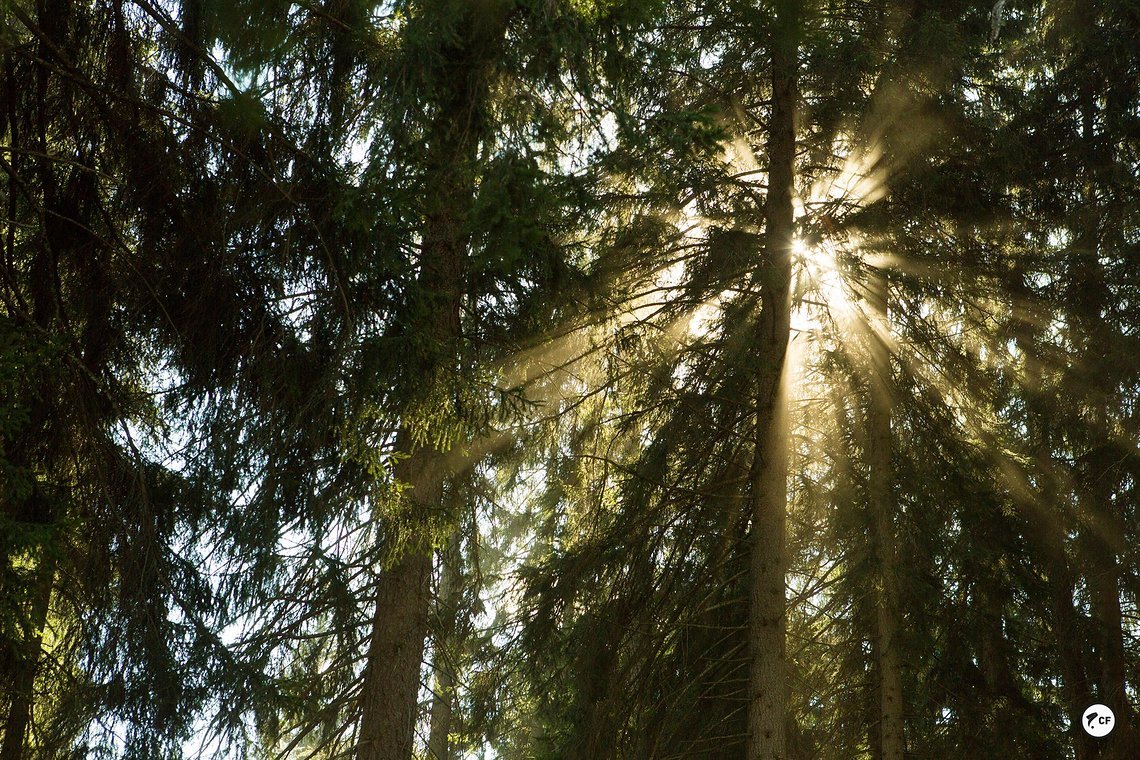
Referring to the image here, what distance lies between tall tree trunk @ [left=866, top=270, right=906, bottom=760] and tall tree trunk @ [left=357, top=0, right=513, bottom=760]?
151 inches

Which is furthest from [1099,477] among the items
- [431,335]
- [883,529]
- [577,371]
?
[431,335]

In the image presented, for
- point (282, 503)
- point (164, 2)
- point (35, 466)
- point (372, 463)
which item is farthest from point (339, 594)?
point (164, 2)

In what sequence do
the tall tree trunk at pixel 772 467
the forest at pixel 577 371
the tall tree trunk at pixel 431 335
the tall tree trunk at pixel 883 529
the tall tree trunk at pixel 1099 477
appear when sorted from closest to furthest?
the tall tree trunk at pixel 431 335 → the forest at pixel 577 371 → the tall tree trunk at pixel 772 467 → the tall tree trunk at pixel 883 529 → the tall tree trunk at pixel 1099 477

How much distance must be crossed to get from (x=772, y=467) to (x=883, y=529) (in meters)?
1.46

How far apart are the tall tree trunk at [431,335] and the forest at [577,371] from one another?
3cm

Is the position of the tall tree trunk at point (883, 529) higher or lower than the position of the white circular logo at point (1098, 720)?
higher

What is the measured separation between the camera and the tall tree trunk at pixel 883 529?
8.72 m

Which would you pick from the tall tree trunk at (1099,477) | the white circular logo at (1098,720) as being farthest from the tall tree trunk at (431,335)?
the white circular logo at (1098,720)

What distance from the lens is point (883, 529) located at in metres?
8.72

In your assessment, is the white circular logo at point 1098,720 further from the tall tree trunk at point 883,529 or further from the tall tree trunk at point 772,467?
the tall tree trunk at point 772,467

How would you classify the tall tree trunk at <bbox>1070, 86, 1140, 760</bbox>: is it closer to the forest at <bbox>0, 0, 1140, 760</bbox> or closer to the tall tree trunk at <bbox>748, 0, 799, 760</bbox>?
the forest at <bbox>0, 0, 1140, 760</bbox>

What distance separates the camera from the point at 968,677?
30.5 feet

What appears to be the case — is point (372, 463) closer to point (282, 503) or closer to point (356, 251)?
point (282, 503)

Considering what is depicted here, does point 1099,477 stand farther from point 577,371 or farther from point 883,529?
point 577,371
